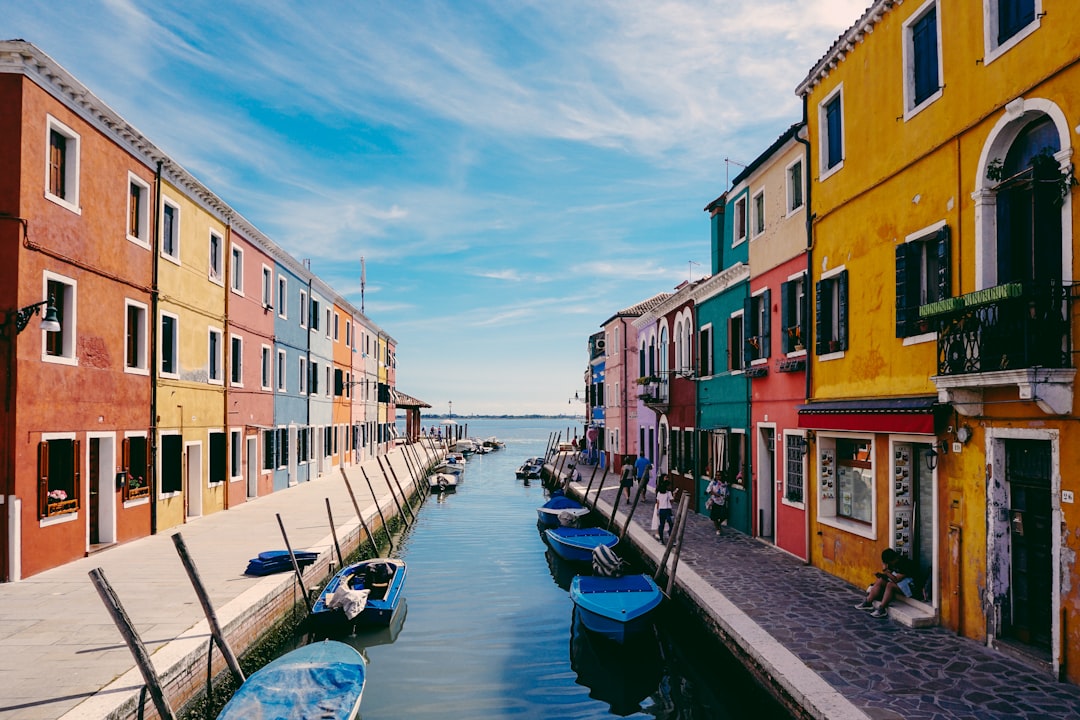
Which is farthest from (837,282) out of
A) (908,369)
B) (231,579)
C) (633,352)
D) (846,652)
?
(633,352)

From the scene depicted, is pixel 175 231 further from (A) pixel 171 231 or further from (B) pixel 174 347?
(B) pixel 174 347

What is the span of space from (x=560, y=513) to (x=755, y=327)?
31.8 ft

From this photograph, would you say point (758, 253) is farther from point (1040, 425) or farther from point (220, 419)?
point (220, 419)

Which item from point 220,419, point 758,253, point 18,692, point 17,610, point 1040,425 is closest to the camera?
point 18,692

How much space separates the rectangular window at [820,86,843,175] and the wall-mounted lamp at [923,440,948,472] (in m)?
5.64

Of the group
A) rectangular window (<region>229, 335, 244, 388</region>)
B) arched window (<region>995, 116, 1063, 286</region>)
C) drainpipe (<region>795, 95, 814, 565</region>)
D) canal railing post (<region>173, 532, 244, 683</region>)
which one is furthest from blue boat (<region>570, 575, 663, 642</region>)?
rectangular window (<region>229, 335, 244, 388</region>)

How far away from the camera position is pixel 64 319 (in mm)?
14297

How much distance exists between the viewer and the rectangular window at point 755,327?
1700 centimetres

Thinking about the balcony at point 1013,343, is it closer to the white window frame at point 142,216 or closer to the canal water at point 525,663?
the canal water at point 525,663

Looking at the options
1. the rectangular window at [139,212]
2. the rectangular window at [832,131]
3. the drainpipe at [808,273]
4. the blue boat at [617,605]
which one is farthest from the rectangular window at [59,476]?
the rectangular window at [832,131]

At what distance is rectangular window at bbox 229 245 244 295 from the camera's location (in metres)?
24.2

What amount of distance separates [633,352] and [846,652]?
26432 mm

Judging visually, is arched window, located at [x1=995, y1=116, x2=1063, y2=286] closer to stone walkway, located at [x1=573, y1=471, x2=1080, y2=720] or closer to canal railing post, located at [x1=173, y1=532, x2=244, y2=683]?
stone walkway, located at [x1=573, y1=471, x2=1080, y2=720]

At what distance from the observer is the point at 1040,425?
8180 mm
